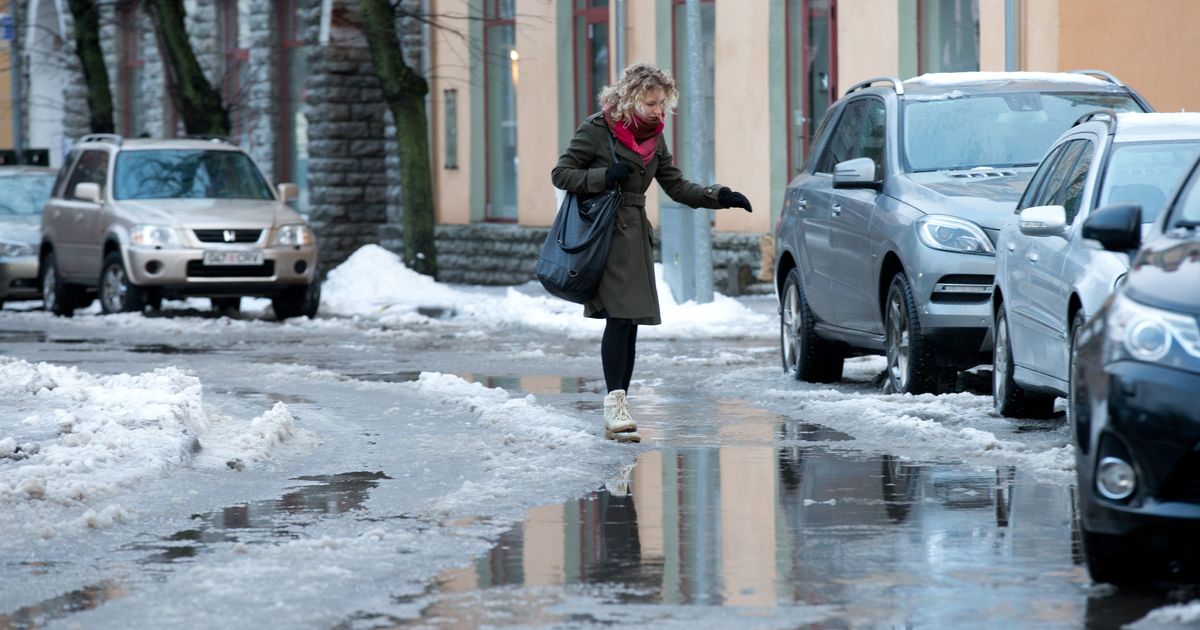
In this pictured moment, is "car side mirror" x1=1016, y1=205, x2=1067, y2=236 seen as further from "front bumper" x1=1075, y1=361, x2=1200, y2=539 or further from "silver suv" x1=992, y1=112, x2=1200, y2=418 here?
"front bumper" x1=1075, y1=361, x2=1200, y2=539

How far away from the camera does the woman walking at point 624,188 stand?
10.1m

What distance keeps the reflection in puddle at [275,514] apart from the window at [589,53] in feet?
57.3

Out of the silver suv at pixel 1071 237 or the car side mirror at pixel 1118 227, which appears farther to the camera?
the silver suv at pixel 1071 237

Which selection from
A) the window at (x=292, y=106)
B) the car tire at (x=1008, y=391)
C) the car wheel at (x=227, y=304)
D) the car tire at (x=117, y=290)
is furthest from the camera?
the window at (x=292, y=106)

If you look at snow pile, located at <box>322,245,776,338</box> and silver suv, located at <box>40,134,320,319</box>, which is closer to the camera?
snow pile, located at <box>322,245,776,338</box>

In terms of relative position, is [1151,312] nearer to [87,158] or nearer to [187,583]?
[187,583]

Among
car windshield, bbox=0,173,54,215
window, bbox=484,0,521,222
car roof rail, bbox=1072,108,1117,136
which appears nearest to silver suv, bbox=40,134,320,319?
car windshield, bbox=0,173,54,215

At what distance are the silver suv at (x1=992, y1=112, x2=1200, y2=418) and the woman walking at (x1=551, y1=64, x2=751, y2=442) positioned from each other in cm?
133

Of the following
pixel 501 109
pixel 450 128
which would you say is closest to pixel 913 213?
pixel 501 109

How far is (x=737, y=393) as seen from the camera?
1266cm

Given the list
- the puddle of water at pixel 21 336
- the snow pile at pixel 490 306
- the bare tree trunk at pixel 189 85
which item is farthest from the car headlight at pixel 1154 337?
the bare tree trunk at pixel 189 85

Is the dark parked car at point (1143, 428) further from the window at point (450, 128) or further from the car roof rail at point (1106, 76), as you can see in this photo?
the window at point (450, 128)

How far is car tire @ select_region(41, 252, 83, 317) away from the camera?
23219mm

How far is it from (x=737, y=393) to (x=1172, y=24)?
26.1 feet
